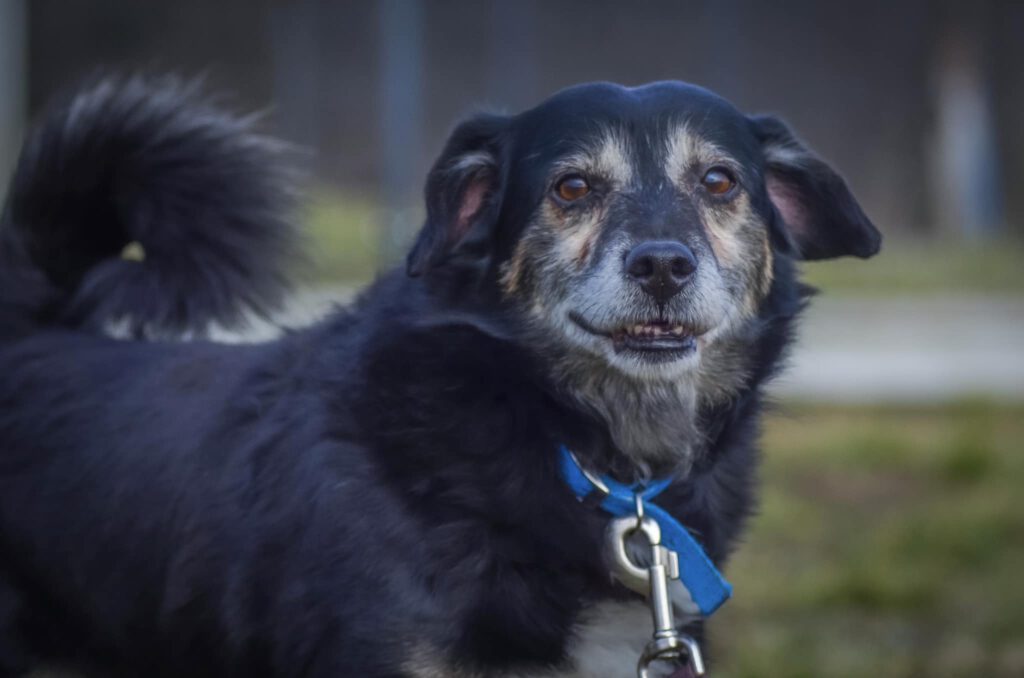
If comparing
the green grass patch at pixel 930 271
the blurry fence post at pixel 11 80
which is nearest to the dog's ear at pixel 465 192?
the green grass patch at pixel 930 271

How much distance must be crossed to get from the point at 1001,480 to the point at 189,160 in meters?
3.58

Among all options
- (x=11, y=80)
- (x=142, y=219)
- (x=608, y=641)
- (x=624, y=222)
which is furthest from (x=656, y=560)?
(x=11, y=80)

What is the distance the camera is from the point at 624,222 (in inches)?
109

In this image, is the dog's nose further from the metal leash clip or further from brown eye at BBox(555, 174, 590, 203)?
the metal leash clip

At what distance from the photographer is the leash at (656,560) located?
100 inches

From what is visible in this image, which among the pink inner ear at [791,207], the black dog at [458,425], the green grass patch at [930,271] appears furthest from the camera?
the green grass patch at [930,271]

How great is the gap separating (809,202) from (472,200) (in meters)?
0.73

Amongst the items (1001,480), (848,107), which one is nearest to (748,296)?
(1001,480)

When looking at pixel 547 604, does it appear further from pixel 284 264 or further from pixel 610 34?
pixel 610 34

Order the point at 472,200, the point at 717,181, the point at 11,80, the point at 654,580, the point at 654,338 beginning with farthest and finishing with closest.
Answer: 1. the point at 11,80
2. the point at 472,200
3. the point at 717,181
4. the point at 654,338
5. the point at 654,580

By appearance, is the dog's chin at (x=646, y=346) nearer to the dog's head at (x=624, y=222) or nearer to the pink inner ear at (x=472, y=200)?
the dog's head at (x=624, y=222)

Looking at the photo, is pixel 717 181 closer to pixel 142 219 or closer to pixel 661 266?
pixel 661 266

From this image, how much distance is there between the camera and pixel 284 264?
3588mm

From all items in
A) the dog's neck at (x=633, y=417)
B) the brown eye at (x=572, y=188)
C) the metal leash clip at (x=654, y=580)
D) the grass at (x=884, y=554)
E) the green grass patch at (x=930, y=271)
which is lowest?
the green grass patch at (x=930, y=271)
